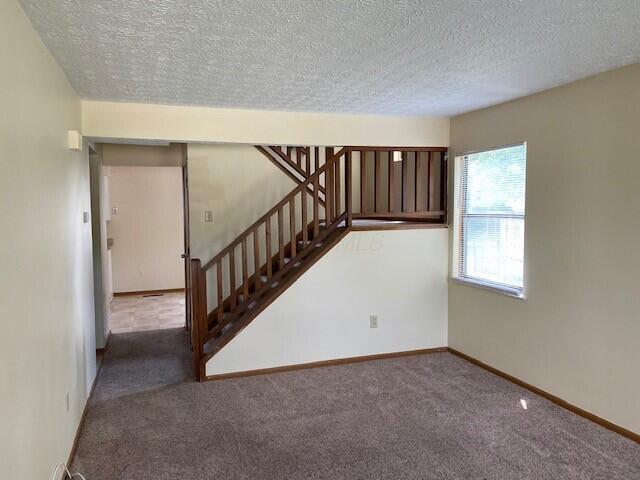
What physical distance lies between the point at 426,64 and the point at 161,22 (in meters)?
1.45

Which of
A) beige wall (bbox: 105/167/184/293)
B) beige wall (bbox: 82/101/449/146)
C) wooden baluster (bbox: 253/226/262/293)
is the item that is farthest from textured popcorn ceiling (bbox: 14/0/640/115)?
beige wall (bbox: 105/167/184/293)

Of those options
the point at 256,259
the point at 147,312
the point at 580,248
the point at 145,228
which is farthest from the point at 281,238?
the point at 145,228

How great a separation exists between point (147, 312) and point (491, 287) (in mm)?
4873

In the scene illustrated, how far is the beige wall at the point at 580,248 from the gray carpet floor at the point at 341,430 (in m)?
0.29

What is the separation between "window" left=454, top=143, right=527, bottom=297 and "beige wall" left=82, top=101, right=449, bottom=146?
54cm

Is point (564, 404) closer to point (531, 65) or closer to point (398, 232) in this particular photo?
point (398, 232)

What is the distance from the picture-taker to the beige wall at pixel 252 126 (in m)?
3.63

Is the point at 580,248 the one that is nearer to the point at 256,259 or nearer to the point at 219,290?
the point at 256,259

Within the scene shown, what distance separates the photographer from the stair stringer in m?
4.18

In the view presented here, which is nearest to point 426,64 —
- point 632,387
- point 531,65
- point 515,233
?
point 531,65

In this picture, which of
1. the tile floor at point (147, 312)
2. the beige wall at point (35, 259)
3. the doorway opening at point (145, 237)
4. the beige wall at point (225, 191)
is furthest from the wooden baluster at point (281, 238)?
the doorway opening at point (145, 237)

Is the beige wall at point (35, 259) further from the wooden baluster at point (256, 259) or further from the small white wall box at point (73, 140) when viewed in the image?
the wooden baluster at point (256, 259)

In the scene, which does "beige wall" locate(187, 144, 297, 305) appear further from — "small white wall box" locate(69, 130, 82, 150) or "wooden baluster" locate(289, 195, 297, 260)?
"small white wall box" locate(69, 130, 82, 150)

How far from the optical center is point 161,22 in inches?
80.0
